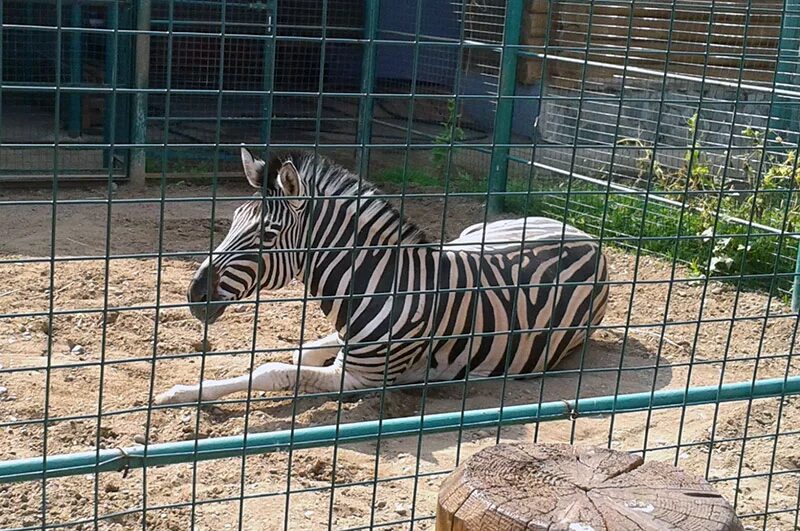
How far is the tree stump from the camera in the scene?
2115mm

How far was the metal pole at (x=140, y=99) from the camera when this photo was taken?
9.10m

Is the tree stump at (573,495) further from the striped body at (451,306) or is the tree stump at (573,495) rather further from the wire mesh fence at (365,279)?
the striped body at (451,306)

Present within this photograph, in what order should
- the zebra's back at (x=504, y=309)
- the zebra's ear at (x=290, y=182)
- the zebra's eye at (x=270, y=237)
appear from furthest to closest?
1. the zebra's back at (x=504, y=309)
2. the zebra's eye at (x=270, y=237)
3. the zebra's ear at (x=290, y=182)

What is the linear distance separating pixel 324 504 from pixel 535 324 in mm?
2037

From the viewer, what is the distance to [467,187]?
32.1 ft

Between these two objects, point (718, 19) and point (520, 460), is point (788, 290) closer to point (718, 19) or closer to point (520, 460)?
point (718, 19)

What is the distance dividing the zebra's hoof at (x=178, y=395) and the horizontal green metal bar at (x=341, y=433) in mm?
2368

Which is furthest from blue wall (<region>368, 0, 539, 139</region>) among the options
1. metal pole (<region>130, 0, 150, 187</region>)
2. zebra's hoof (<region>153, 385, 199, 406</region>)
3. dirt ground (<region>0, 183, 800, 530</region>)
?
zebra's hoof (<region>153, 385, 199, 406</region>)

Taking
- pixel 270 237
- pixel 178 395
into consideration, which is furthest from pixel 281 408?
pixel 270 237

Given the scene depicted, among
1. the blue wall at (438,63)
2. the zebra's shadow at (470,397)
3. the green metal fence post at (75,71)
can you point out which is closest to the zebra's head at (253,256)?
the zebra's shadow at (470,397)

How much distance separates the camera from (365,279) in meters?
5.30

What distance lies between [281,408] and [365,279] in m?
0.78

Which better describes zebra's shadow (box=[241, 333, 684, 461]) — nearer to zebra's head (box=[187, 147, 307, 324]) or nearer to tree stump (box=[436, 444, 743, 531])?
zebra's head (box=[187, 147, 307, 324])

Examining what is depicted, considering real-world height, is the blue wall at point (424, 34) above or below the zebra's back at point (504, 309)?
above
